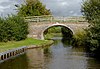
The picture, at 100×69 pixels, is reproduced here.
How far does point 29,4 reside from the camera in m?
99.1

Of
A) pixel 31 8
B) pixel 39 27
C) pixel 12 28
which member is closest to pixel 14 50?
pixel 12 28

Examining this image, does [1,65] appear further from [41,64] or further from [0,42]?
[0,42]

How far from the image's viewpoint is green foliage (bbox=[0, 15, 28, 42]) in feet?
230

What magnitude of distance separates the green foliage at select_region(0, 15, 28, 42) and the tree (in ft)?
78.6

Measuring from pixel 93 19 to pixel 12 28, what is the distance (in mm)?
27276

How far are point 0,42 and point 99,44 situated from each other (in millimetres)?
30457

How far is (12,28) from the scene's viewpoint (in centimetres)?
7231

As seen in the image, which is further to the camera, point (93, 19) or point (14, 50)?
point (14, 50)

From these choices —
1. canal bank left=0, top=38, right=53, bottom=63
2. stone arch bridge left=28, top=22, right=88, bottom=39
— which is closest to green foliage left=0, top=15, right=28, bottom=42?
canal bank left=0, top=38, right=53, bottom=63

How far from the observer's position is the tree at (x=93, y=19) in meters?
47.3

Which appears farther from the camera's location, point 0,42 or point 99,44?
point 0,42

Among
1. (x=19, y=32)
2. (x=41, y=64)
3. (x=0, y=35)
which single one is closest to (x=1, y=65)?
(x=41, y=64)

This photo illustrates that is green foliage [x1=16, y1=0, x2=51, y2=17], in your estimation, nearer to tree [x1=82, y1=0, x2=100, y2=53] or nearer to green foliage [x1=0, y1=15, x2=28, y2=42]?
green foliage [x1=0, y1=15, x2=28, y2=42]

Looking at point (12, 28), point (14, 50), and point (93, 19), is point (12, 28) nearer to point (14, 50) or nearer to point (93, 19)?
point (14, 50)
